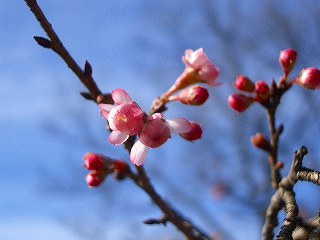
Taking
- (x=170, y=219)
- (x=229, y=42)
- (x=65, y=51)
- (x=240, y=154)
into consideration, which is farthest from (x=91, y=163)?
(x=229, y=42)

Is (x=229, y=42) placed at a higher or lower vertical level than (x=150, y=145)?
higher

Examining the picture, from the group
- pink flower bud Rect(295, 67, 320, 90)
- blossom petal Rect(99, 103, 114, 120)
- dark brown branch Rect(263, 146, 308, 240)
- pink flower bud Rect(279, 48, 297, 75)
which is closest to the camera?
dark brown branch Rect(263, 146, 308, 240)

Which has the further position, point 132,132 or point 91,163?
point 91,163

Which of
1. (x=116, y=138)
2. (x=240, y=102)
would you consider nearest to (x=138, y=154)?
(x=116, y=138)

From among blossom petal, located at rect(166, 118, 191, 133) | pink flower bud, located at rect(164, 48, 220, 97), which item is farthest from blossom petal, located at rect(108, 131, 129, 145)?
pink flower bud, located at rect(164, 48, 220, 97)

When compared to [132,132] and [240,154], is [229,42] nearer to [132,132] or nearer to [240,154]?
[240,154]

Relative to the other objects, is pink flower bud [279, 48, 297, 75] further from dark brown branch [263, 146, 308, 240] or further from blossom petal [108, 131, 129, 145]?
blossom petal [108, 131, 129, 145]

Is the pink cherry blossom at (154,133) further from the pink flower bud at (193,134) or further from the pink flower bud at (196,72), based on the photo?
the pink flower bud at (196,72)
